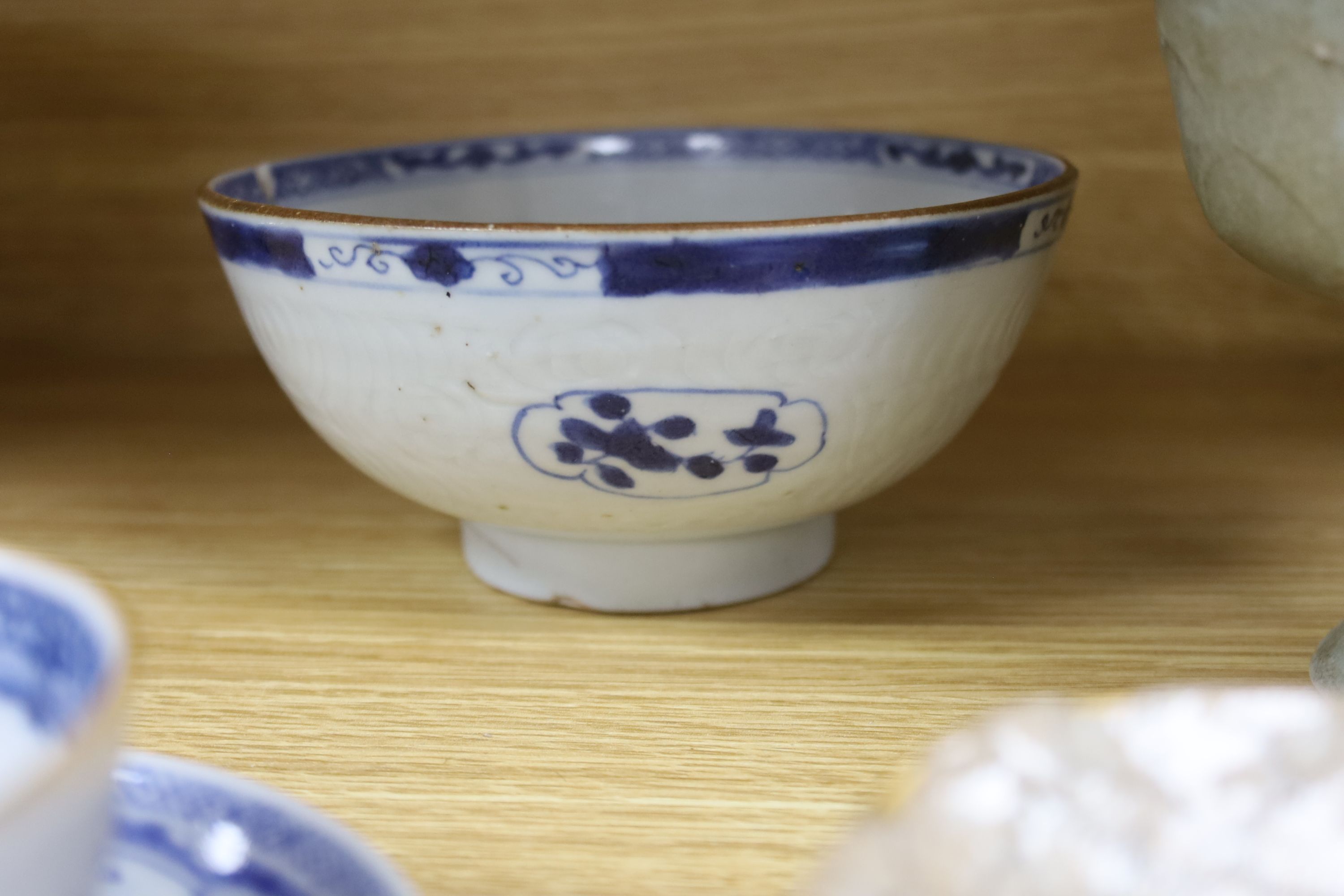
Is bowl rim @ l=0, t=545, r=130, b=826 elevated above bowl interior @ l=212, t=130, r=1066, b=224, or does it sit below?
above

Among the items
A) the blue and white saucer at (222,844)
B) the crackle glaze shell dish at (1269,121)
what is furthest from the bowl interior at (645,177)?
the blue and white saucer at (222,844)

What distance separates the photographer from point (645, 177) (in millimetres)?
645

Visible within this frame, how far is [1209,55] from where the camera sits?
0.36 meters

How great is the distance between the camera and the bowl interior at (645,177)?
1.95 feet

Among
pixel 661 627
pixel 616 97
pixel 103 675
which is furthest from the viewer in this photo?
pixel 616 97

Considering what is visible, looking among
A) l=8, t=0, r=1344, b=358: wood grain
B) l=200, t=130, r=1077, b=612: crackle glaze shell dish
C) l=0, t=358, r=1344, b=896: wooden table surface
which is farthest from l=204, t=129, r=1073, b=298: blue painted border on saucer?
l=8, t=0, r=1344, b=358: wood grain

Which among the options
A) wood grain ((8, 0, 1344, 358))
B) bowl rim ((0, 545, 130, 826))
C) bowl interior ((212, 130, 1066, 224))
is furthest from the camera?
wood grain ((8, 0, 1344, 358))

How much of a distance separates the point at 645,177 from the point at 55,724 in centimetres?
45

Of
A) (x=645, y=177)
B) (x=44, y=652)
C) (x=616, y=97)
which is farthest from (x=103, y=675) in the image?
(x=616, y=97)

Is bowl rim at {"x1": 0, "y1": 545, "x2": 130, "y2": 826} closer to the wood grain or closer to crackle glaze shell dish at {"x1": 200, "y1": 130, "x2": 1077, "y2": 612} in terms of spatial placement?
crackle glaze shell dish at {"x1": 200, "y1": 130, "x2": 1077, "y2": 612}

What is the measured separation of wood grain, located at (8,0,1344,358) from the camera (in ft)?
2.41

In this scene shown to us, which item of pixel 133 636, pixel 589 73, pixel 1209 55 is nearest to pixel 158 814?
pixel 133 636

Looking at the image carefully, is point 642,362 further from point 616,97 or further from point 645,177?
point 616,97

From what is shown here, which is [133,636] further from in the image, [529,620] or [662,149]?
[662,149]
